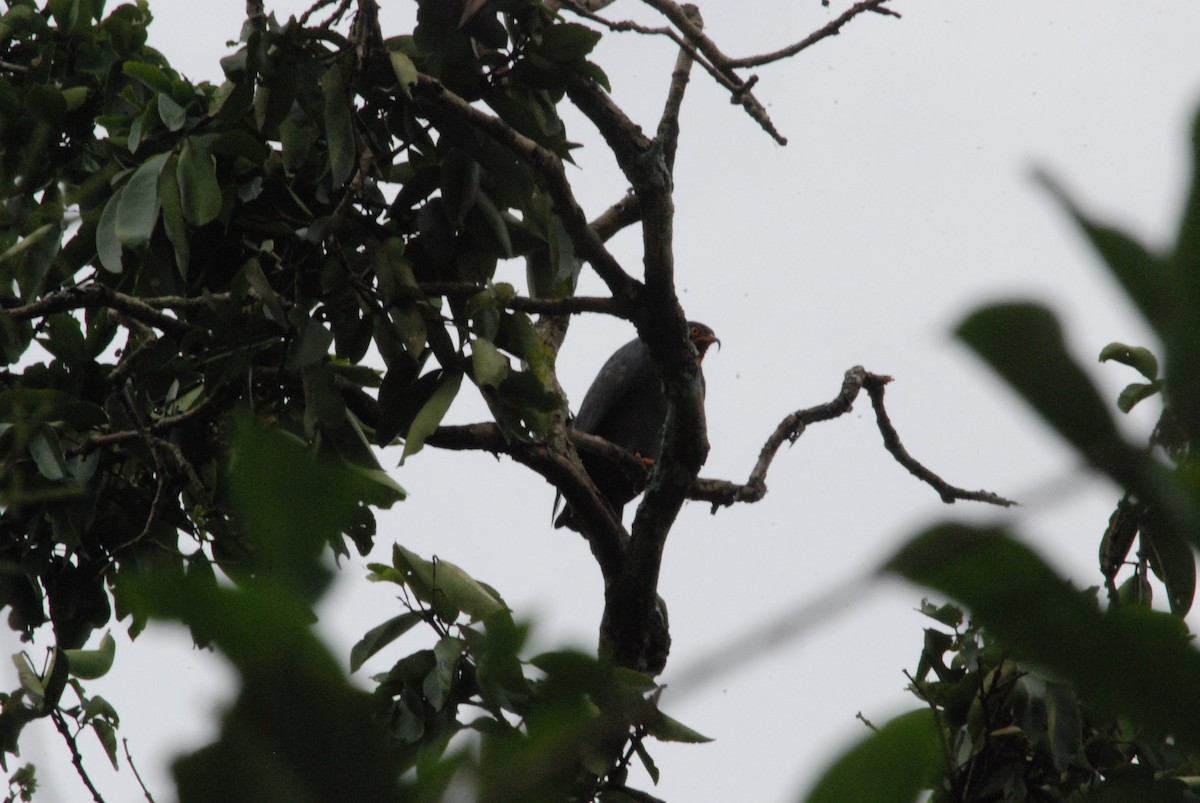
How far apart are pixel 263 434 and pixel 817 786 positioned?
18 cm

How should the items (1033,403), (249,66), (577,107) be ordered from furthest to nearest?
(577,107), (249,66), (1033,403)

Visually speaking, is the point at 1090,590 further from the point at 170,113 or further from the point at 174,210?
the point at 170,113

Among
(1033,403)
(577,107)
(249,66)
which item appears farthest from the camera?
(577,107)

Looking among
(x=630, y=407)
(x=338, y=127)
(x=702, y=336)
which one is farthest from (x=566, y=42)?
(x=702, y=336)

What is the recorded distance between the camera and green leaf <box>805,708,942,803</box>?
0.33 meters

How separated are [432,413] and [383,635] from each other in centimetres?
52

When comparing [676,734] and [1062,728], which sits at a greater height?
[676,734]

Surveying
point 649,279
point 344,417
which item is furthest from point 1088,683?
point 649,279

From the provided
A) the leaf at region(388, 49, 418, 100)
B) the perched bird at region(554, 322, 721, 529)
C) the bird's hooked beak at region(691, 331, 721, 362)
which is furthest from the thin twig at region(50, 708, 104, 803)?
the bird's hooked beak at region(691, 331, 721, 362)

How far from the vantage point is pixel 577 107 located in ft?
9.32

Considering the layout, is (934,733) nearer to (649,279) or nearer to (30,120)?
(649,279)

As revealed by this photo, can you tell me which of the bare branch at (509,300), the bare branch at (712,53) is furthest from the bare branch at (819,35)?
the bare branch at (509,300)

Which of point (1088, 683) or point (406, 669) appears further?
point (406, 669)

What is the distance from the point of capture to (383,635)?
255cm
